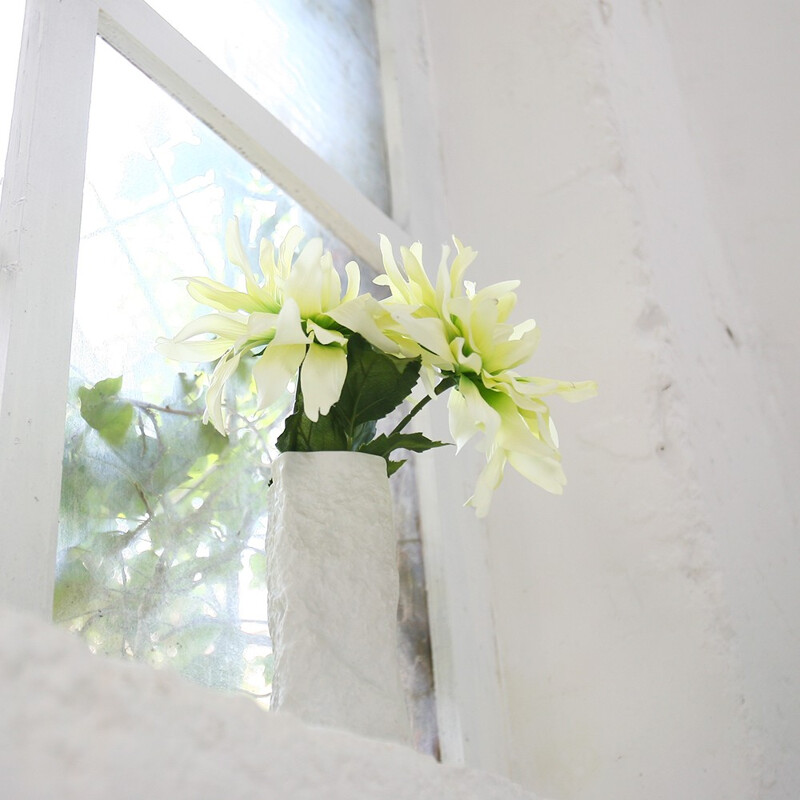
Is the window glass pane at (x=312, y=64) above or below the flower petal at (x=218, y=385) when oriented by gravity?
above

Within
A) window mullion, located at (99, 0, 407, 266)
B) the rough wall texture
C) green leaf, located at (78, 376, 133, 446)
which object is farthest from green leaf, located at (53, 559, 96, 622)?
window mullion, located at (99, 0, 407, 266)

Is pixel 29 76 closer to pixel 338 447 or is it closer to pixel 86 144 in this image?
pixel 86 144

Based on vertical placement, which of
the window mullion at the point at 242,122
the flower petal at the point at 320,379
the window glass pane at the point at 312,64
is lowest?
the flower petal at the point at 320,379

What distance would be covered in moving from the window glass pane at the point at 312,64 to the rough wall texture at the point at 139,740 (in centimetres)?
78

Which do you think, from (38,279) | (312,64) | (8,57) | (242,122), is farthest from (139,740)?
(312,64)

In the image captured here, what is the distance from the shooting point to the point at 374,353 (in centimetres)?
59

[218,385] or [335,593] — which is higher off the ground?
[218,385]

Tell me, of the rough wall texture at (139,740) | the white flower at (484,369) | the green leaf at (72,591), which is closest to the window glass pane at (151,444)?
the green leaf at (72,591)

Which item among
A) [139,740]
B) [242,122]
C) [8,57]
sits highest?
[242,122]

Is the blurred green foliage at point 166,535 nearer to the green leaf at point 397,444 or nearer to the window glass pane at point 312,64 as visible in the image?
the green leaf at point 397,444

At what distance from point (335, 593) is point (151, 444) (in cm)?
21

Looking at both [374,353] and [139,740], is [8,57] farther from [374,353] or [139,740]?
[139,740]

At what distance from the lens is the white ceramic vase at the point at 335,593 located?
510mm

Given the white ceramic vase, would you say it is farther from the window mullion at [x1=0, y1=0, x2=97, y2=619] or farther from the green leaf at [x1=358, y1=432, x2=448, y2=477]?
the window mullion at [x1=0, y1=0, x2=97, y2=619]
